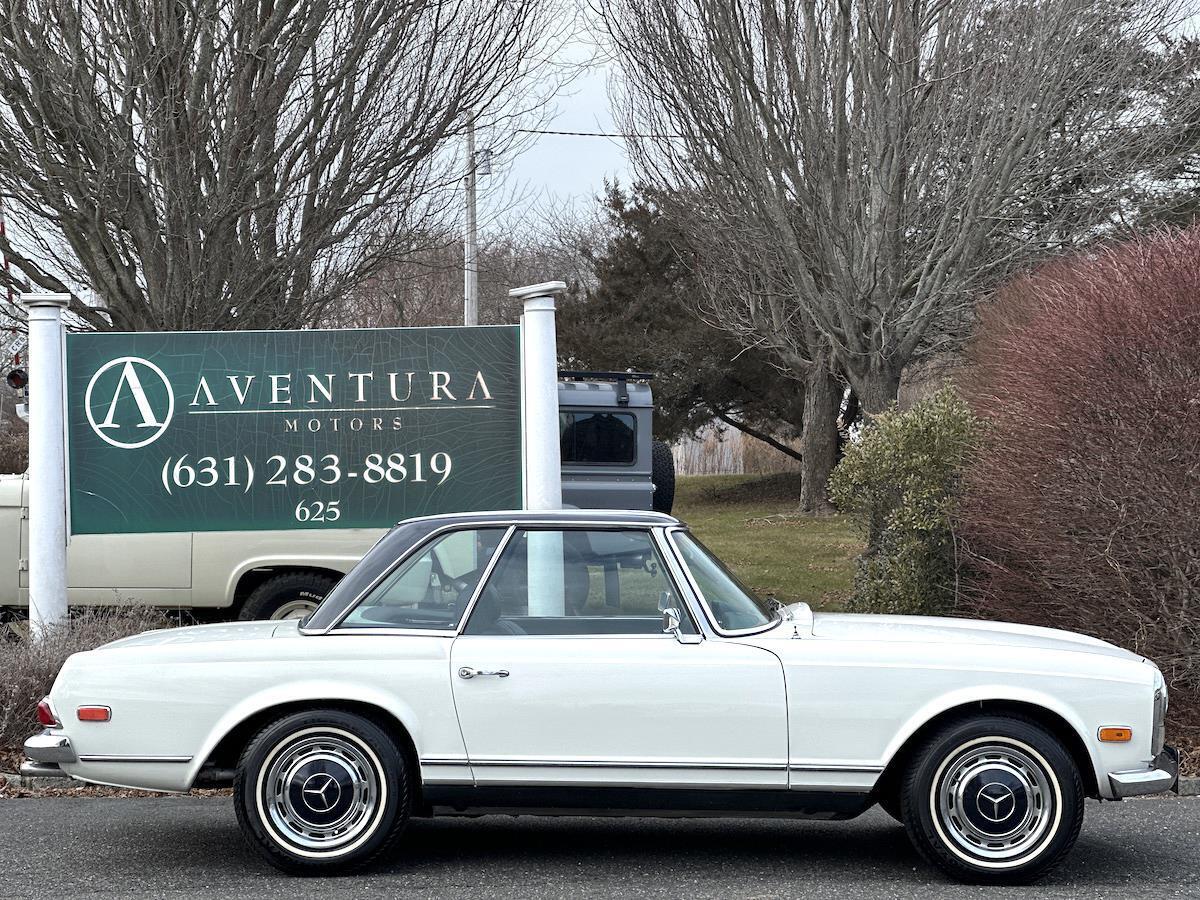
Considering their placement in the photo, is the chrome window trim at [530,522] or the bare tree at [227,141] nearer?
the chrome window trim at [530,522]

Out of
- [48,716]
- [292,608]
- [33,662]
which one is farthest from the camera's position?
[292,608]

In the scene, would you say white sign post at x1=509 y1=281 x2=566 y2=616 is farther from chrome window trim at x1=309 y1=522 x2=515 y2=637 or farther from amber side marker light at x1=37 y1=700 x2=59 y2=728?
amber side marker light at x1=37 y1=700 x2=59 y2=728

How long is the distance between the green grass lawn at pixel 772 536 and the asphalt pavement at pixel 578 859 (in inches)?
165

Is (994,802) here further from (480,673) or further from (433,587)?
(433,587)

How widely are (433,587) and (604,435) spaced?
8.51 metres

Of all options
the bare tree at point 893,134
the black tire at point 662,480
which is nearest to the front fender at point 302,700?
the black tire at point 662,480

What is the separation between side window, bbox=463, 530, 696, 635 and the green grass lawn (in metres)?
4.86

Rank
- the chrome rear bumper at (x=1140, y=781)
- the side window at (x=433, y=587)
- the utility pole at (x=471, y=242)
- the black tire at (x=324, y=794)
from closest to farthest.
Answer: the chrome rear bumper at (x=1140, y=781)
the black tire at (x=324, y=794)
the side window at (x=433, y=587)
the utility pole at (x=471, y=242)

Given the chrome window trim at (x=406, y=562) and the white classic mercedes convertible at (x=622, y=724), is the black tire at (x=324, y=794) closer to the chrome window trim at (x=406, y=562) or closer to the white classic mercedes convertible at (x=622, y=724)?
the white classic mercedes convertible at (x=622, y=724)

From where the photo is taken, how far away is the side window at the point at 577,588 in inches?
212

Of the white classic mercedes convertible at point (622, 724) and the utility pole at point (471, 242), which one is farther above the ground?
the utility pole at point (471, 242)

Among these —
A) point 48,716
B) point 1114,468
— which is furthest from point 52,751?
point 1114,468

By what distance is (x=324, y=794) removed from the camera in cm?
524

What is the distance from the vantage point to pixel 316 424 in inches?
371
